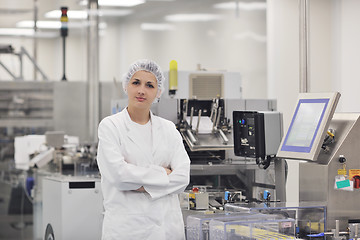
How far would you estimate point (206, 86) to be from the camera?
5.22m

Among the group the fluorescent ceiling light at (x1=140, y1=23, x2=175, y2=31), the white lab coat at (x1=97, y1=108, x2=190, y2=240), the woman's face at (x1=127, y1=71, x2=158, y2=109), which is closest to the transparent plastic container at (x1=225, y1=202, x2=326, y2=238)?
the white lab coat at (x1=97, y1=108, x2=190, y2=240)

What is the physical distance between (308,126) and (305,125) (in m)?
0.02

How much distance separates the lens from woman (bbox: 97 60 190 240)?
290 centimetres

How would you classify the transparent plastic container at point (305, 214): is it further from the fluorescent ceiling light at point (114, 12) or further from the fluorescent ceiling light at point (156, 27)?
the fluorescent ceiling light at point (114, 12)

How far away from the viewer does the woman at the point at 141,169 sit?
2904 mm

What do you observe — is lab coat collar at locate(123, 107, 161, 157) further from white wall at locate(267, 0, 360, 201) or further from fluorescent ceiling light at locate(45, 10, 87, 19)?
fluorescent ceiling light at locate(45, 10, 87, 19)

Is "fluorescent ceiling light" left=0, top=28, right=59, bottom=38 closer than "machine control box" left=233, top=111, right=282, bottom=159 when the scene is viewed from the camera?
No

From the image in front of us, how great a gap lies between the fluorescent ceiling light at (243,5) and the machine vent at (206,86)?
2142 mm

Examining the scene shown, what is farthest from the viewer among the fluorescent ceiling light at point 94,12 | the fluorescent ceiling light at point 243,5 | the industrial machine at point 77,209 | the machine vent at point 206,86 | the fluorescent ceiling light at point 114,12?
the fluorescent ceiling light at point 114,12

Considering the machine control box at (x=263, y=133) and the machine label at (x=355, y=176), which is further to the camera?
the machine control box at (x=263, y=133)

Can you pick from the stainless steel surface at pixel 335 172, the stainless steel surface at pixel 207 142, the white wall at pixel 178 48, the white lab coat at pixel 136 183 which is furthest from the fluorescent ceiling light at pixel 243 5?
the white lab coat at pixel 136 183

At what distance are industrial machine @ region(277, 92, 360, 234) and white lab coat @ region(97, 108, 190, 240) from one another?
612mm

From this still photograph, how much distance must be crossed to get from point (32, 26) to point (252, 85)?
8.51 ft

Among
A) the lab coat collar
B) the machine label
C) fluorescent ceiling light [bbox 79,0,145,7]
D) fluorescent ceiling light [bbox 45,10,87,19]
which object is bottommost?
the machine label
